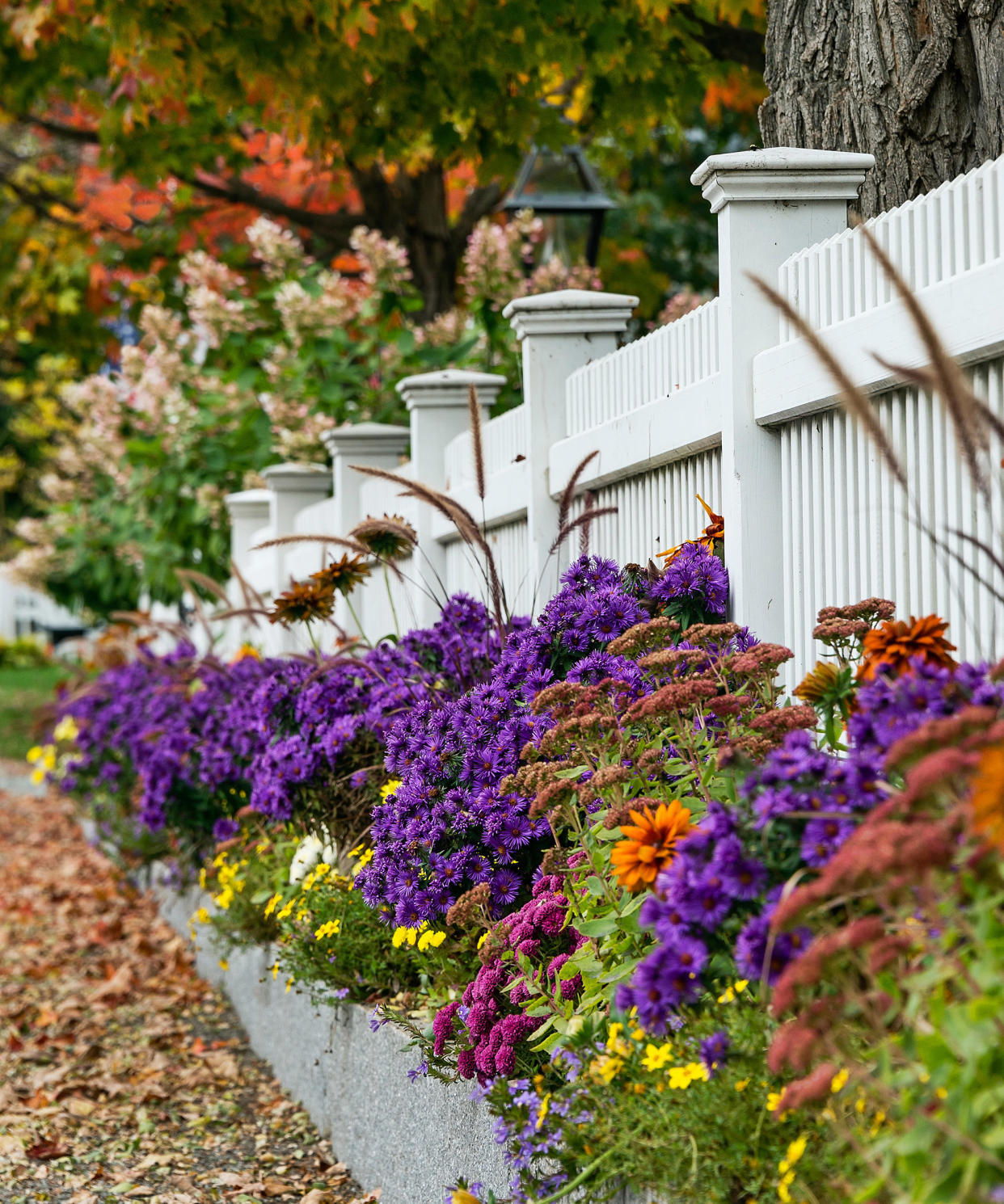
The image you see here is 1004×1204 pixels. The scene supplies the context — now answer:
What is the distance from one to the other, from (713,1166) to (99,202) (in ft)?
31.7

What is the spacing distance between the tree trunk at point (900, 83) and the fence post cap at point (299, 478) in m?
4.33

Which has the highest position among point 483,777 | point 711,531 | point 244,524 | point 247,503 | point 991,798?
point 247,503

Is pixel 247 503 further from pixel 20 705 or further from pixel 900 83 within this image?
pixel 20 705

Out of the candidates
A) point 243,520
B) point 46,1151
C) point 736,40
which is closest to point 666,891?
point 46,1151

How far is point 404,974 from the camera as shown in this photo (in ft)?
12.0

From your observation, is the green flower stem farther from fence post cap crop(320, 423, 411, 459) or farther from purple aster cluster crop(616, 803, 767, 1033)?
fence post cap crop(320, 423, 411, 459)

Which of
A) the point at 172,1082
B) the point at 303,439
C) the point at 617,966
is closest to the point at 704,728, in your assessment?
the point at 617,966

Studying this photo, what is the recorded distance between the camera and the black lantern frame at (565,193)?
6730mm

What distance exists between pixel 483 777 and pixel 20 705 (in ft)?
54.7

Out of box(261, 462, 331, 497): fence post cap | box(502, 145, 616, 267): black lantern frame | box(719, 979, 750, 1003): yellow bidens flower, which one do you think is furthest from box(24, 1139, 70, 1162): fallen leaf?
box(502, 145, 616, 267): black lantern frame

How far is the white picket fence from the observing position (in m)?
2.51

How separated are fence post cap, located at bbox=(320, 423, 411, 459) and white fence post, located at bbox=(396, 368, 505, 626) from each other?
0.77m

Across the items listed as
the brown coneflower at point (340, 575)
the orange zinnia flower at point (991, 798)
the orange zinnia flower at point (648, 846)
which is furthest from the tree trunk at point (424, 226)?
the orange zinnia flower at point (991, 798)

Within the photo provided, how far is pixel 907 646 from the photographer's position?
2143 millimetres
